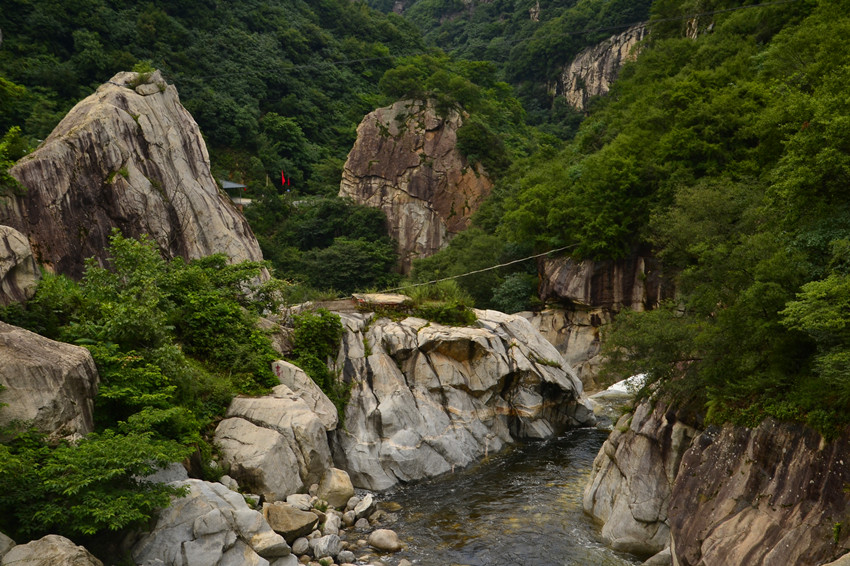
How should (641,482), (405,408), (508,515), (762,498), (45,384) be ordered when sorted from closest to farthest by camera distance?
(762,498)
(45,384)
(641,482)
(508,515)
(405,408)

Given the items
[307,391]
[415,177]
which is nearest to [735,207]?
[307,391]

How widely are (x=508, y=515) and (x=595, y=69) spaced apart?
77.3 meters

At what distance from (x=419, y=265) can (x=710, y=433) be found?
3167 cm

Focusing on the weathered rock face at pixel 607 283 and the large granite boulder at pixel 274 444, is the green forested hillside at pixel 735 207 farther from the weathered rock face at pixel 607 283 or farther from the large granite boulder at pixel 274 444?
the large granite boulder at pixel 274 444

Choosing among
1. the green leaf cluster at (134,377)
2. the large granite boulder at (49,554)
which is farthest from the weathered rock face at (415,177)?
the large granite boulder at (49,554)

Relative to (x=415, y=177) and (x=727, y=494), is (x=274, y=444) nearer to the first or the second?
(x=727, y=494)

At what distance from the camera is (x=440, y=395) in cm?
2009

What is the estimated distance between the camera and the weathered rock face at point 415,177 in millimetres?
51156

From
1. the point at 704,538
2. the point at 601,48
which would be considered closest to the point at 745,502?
the point at 704,538

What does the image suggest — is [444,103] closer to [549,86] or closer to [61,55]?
[61,55]

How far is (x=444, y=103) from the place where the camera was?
5309cm

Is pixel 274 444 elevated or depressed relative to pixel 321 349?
depressed

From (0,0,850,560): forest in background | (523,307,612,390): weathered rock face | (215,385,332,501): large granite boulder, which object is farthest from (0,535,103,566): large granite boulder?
(523,307,612,390): weathered rock face

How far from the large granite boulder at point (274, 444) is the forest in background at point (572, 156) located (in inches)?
37.8
